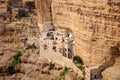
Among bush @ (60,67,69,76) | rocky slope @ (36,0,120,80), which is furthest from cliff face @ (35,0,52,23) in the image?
bush @ (60,67,69,76)

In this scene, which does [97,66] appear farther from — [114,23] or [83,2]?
[83,2]

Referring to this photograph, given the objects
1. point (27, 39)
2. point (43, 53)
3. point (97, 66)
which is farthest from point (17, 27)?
point (97, 66)

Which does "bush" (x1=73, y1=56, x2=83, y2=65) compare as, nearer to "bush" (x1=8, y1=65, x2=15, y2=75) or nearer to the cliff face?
"bush" (x1=8, y1=65, x2=15, y2=75)

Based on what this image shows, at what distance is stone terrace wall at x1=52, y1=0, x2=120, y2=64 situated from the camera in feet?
82.8

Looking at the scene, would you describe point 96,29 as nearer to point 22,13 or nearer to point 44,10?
point 44,10

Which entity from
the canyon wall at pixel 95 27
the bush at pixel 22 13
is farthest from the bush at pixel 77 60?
the bush at pixel 22 13

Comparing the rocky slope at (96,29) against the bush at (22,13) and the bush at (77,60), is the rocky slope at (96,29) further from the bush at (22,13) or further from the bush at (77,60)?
the bush at (22,13)

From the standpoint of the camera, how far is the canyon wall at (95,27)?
25.2m

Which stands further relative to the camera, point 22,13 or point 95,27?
point 22,13

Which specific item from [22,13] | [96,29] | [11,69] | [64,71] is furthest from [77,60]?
[22,13]

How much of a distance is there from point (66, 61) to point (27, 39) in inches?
355

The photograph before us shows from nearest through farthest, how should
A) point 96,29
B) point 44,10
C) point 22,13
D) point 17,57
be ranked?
point 96,29, point 17,57, point 44,10, point 22,13

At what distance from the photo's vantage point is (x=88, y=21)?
2694 centimetres

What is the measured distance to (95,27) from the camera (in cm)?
2633
